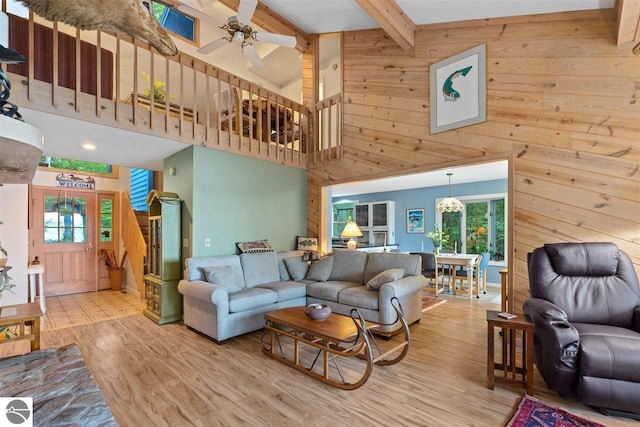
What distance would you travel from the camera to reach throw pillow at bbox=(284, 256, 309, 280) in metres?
4.73

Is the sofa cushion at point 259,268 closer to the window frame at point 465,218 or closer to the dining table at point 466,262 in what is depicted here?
the dining table at point 466,262

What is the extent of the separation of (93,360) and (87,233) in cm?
424

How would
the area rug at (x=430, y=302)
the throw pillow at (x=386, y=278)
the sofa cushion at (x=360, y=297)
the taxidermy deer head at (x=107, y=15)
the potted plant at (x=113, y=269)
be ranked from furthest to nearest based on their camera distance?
the potted plant at (x=113, y=269) → the area rug at (x=430, y=302) → the throw pillow at (x=386, y=278) → the sofa cushion at (x=360, y=297) → the taxidermy deer head at (x=107, y=15)

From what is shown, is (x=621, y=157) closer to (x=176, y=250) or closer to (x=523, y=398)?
(x=523, y=398)

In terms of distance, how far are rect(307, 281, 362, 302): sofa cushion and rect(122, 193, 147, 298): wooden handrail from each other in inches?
134

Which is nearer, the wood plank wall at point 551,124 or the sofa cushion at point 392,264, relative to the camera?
the wood plank wall at point 551,124

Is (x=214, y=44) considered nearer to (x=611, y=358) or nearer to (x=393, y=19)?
(x=393, y=19)

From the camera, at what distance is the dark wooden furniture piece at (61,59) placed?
300 centimetres

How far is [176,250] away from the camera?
14.4ft

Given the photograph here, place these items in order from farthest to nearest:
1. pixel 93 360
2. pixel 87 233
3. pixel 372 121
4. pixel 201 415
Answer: pixel 87 233, pixel 372 121, pixel 93 360, pixel 201 415

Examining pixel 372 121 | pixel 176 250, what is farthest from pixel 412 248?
pixel 176 250

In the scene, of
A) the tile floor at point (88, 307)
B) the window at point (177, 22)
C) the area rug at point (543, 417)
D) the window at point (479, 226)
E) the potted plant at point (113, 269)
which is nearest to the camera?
the area rug at point (543, 417)

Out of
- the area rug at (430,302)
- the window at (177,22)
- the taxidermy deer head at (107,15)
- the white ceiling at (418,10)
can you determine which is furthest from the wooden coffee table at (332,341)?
the window at (177,22)

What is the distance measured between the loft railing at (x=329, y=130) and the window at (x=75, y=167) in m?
4.43
